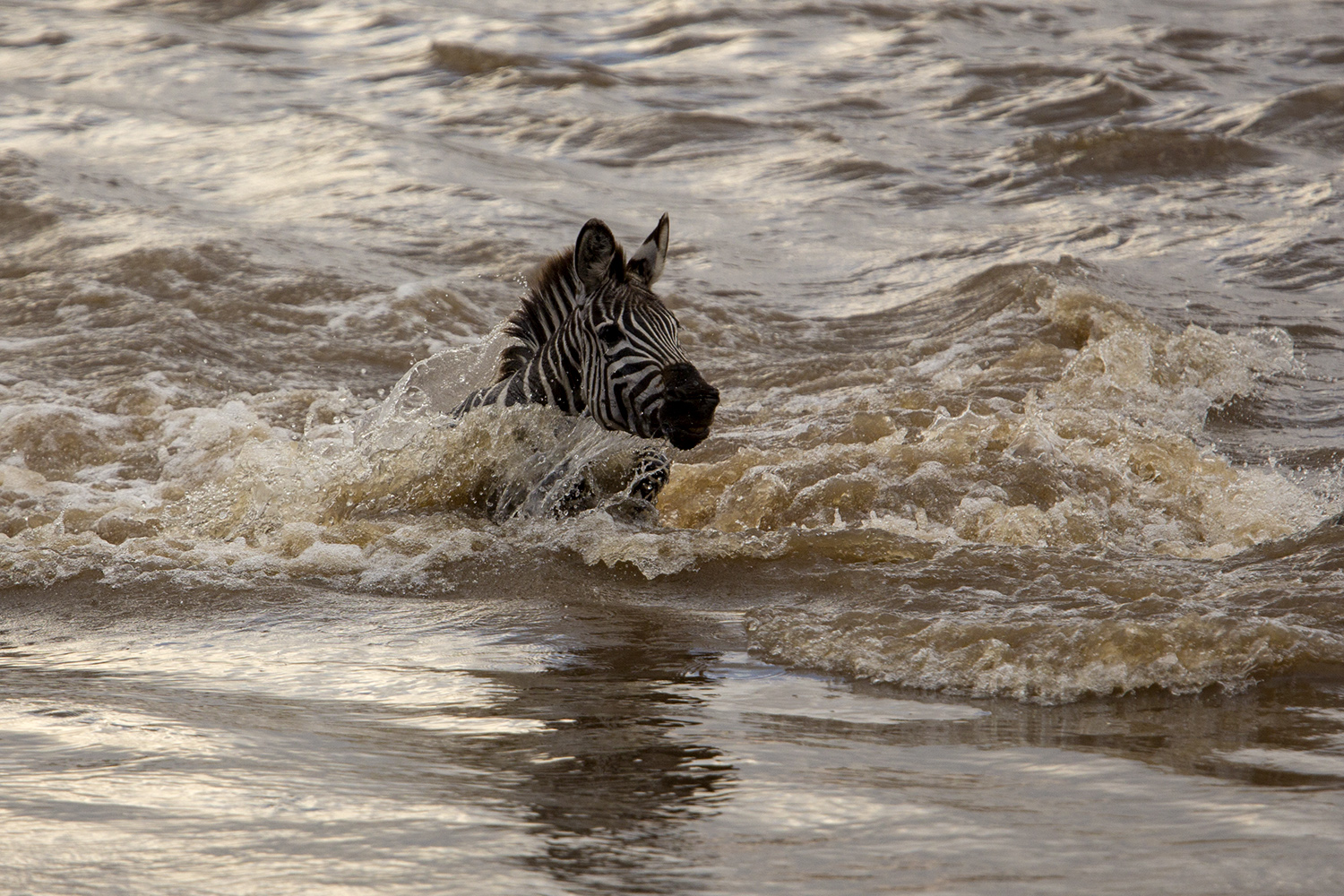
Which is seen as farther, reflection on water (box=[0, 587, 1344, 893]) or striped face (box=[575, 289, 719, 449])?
striped face (box=[575, 289, 719, 449])

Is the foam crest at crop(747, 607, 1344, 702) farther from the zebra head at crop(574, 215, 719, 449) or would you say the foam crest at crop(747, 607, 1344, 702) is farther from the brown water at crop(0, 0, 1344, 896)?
the zebra head at crop(574, 215, 719, 449)

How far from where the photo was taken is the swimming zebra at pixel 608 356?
5.16 metres

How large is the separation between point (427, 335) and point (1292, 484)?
6.74m

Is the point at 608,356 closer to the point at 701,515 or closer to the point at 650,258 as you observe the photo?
the point at 650,258

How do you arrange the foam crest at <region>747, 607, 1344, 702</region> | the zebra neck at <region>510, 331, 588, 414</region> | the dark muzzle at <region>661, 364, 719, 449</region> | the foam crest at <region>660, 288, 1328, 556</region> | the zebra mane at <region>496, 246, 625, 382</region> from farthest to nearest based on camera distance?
1. the foam crest at <region>660, 288, 1328, 556</region>
2. the zebra mane at <region>496, 246, 625, 382</region>
3. the zebra neck at <region>510, 331, 588, 414</region>
4. the dark muzzle at <region>661, 364, 719, 449</region>
5. the foam crest at <region>747, 607, 1344, 702</region>

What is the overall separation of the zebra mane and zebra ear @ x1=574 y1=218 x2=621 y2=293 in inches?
1.1

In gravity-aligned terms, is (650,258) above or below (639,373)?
above

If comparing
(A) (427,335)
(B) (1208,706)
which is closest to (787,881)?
(B) (1208,706)

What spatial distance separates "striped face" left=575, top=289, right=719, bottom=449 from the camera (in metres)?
5.11

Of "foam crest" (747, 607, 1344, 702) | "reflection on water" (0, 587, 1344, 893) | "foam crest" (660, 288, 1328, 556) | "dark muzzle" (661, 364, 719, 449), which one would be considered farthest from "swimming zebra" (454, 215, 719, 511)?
"foam crest" (747, 607, 1344, 702)

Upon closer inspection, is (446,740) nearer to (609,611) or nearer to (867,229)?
(609,611)

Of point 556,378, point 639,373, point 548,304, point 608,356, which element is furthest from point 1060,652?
point 548,304

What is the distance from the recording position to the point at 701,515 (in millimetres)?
6535

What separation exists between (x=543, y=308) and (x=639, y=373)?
852 millimetres
